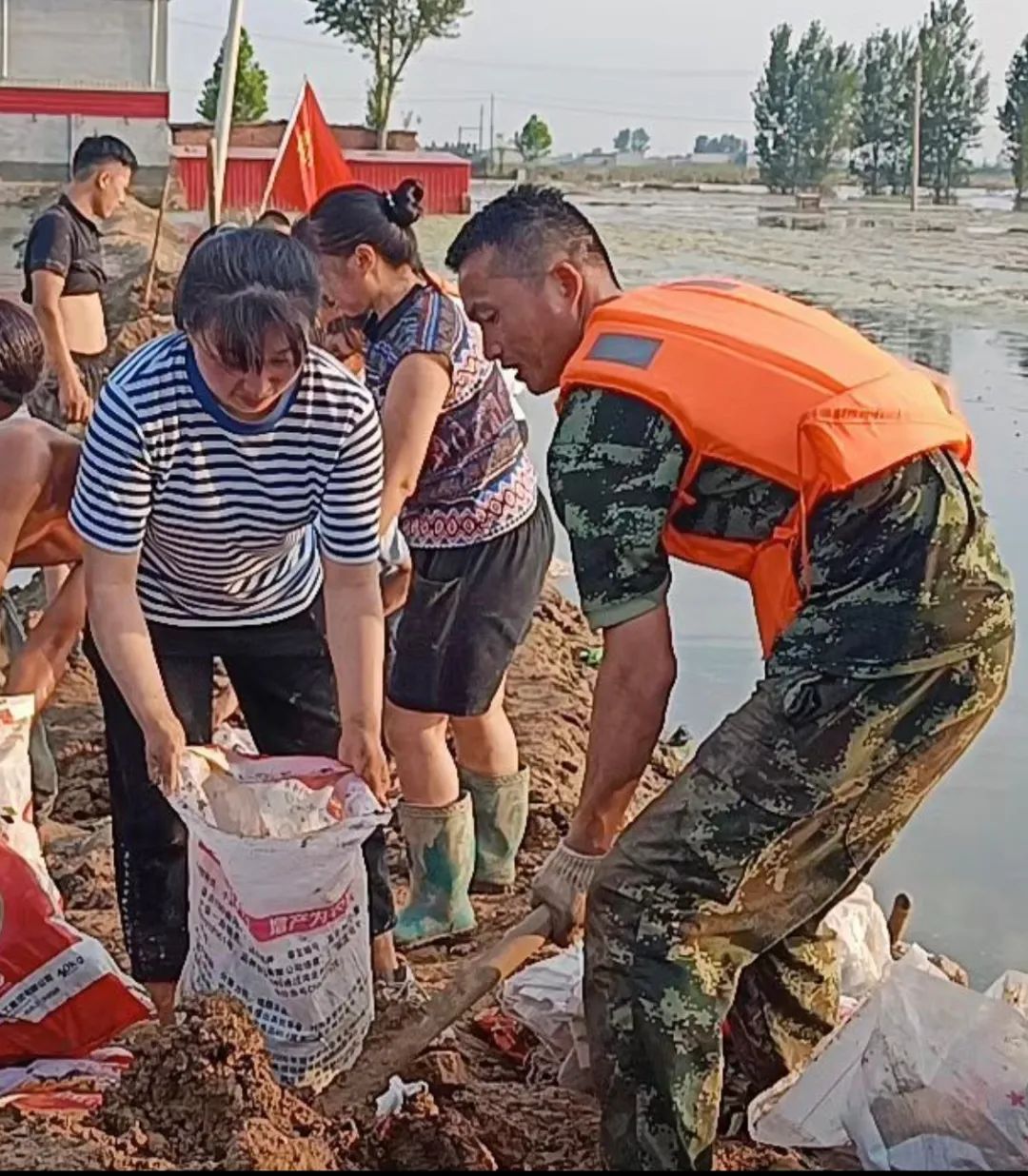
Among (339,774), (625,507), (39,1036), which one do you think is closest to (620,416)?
(625,507)

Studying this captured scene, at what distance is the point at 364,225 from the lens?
4484 mm

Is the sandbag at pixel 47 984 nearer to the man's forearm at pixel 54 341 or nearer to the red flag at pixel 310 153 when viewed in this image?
the man's forearm at pixel 54 341

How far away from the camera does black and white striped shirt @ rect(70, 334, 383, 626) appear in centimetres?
352

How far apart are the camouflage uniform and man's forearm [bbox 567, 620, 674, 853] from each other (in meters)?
0.10

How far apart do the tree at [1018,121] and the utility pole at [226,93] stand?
4652cm

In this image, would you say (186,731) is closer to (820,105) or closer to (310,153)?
(310,153)

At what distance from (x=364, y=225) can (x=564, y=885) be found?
71.2 inches

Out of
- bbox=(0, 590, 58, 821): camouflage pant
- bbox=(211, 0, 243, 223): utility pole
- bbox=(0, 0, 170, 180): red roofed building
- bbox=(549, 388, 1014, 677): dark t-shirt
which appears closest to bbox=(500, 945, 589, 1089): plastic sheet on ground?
bbox=(549, 388, 1014, 677): dark t-shirt

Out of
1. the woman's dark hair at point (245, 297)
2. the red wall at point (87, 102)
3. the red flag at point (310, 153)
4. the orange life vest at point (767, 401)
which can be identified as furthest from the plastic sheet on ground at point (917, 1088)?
the red wall at point (87, 102)

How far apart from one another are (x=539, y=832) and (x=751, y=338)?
3.06m

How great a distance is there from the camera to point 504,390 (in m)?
4.88

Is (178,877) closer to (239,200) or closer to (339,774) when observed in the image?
(339,774)

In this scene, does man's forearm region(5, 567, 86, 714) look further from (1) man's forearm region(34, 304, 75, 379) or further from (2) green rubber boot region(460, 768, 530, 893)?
(1) man's forearm region(34, 304, 75, 379)

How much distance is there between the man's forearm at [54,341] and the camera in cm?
811
